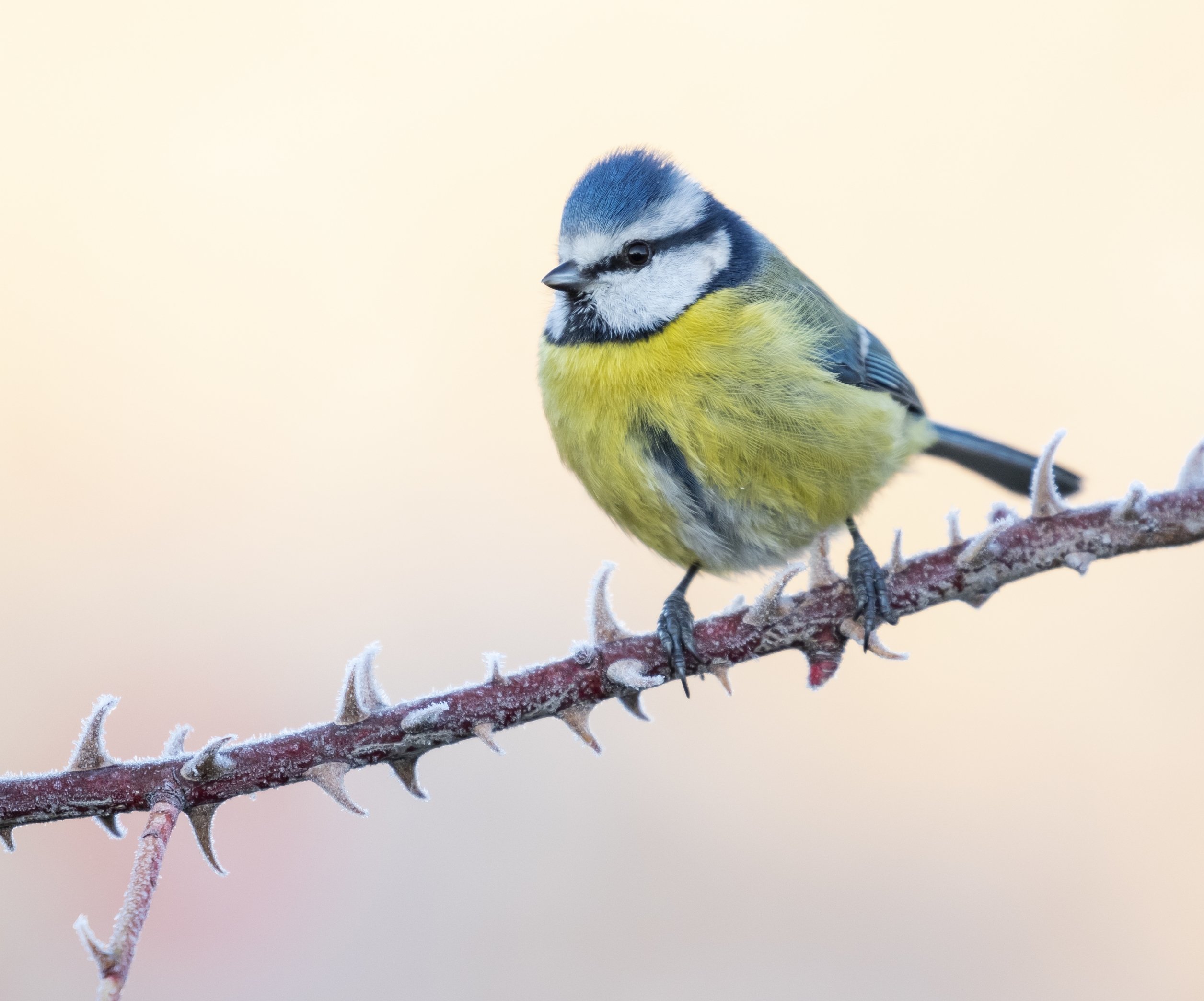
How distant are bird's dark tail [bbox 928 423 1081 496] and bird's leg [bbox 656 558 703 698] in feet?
2.66

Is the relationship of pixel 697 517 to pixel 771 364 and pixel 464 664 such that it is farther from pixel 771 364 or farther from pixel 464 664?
pixel 464 664

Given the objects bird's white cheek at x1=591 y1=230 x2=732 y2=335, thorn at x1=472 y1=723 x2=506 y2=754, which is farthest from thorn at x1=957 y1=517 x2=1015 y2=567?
bird's white cheek at x1=591 y1=230 x2=732 y2=335

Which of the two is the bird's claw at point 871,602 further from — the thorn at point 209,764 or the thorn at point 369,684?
the thorn at point 209,764

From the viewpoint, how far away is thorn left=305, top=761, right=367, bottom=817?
1249 millimetres

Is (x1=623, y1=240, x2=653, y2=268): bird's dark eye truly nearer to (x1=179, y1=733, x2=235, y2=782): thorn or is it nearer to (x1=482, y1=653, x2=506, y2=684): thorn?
(x1=482, y1=653, x2=506, y2=684): thorn

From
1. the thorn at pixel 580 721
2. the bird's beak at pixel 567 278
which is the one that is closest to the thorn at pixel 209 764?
the thorn at pixel 580 721

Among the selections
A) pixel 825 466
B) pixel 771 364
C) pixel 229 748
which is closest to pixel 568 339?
pixel 771 364

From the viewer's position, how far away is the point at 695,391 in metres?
2.41

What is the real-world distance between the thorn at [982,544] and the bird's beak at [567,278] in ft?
4.53

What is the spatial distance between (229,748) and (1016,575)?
970 mm

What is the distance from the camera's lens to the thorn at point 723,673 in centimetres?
145

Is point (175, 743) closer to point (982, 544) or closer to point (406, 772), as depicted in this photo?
point (406, 772)

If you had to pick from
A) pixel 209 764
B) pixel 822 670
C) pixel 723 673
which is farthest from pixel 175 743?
pixel 822 670

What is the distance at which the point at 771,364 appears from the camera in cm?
248
